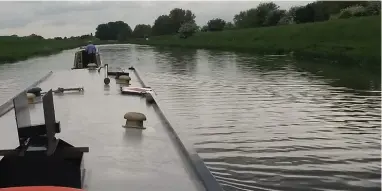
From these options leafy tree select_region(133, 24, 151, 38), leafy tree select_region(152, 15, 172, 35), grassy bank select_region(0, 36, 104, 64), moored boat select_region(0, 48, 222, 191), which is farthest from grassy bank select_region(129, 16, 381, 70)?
leafy tree select_region(133, 24, 151, 38)

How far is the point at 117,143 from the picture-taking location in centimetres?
449

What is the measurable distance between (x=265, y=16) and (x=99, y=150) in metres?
54.9

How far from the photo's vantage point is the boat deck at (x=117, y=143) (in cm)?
340

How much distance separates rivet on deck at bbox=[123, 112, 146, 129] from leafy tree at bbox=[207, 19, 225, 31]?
63966 millimetres

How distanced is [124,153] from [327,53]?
1870 centimetres

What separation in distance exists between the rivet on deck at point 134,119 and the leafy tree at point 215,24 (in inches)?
2518

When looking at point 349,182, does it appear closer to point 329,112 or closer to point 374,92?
point 329,112

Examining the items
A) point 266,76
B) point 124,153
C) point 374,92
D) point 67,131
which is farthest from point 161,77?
point 124,153

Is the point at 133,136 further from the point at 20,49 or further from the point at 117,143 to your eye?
the point at 20,49

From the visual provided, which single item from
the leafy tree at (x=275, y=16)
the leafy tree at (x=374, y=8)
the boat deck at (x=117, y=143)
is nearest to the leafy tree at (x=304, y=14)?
the leafy tree at (x=275, y=16)

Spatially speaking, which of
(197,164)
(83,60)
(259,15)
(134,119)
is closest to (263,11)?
(259,15)

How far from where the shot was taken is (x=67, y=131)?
5113 mm

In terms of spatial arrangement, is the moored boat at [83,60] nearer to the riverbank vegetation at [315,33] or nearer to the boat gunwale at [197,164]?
the riverbank vegetation at [315,33]

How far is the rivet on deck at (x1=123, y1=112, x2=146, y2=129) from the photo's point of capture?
5.05m
